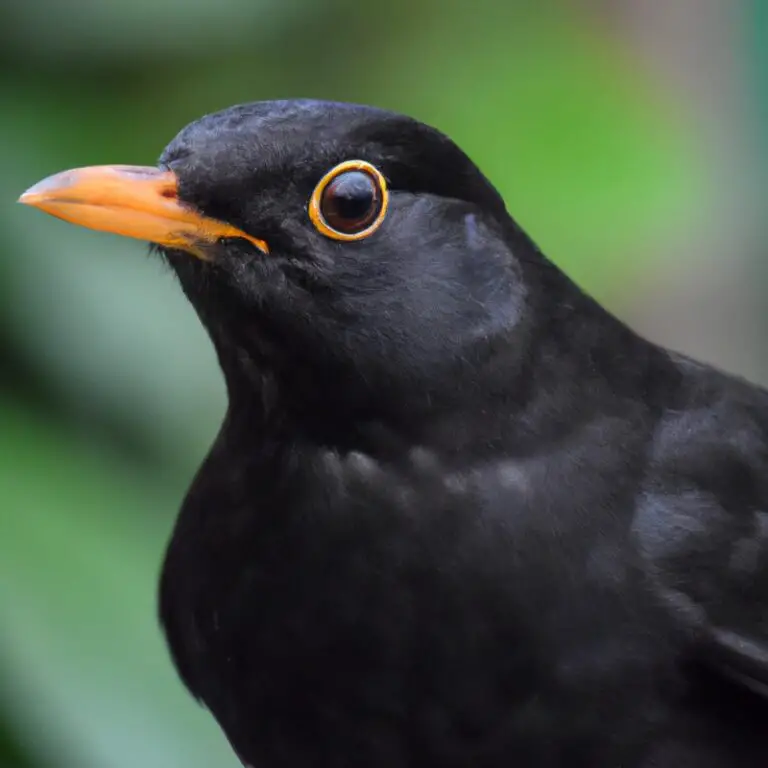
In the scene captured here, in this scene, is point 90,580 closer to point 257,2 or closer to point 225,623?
point 225,623

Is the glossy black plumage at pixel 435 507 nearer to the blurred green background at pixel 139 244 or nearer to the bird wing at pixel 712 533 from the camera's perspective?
the bird wing at pixel 712 533

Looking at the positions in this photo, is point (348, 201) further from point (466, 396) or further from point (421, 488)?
point (421, 488)

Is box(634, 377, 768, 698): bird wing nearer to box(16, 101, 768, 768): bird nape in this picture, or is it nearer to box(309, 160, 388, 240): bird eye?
box(16, 101, 768, 768): bird nape

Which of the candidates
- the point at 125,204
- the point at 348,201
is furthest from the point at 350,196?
the point at 125,204

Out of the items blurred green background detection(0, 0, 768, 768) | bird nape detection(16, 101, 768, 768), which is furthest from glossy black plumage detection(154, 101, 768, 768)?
blurred green background detection(0, 0, 768, 768)

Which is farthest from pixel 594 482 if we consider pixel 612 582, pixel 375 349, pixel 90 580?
pixel 90 580
